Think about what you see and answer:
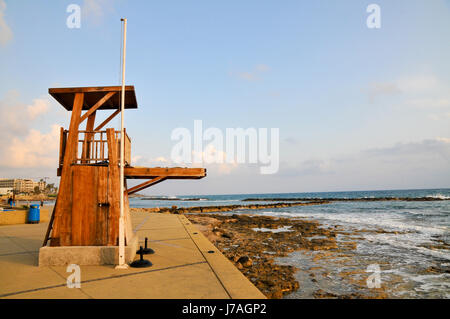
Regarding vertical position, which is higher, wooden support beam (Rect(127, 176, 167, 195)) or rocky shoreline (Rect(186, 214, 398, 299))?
wooden support beam (Rect(127, 176, 167, 195))

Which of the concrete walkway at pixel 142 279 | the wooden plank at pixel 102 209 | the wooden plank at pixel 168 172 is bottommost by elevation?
the concrete walkway at pixel 142 279

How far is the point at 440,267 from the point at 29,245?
604 inches

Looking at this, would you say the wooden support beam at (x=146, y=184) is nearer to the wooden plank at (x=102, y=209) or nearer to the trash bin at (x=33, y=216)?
the wooden plank at (x=102, y=209)

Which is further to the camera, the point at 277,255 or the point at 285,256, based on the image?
the point at 277,255

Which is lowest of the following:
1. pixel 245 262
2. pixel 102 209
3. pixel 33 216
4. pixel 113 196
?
pixel 245 262

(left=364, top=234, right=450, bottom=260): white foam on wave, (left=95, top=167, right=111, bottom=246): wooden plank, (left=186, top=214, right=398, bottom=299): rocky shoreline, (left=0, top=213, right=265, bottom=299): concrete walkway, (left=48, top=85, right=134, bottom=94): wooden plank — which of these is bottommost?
(left=364, top=234, right=450, bottom=260): white foam on wave

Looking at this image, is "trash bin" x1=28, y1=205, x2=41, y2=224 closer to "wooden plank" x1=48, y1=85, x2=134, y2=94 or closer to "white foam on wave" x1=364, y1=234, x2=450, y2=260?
"wooden plank" x1=48, y1=85, x2=134, y2=94

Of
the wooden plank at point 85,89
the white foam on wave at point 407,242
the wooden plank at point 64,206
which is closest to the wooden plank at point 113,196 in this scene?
the wooden plank at point 64,206

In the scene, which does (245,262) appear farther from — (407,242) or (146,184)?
(407,242)

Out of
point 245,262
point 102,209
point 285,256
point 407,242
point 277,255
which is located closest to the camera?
point 102,209

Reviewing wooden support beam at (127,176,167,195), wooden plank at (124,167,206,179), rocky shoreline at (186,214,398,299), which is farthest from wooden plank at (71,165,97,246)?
rocky shoreline at (186,214,398,299)

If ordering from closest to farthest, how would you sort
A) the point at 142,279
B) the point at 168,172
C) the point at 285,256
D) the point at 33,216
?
the point at 142,279, the point at 168,172, the point at 285,256, the point at 33,216

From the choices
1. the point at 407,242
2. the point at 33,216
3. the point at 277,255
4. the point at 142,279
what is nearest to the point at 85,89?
the point at 142,279
